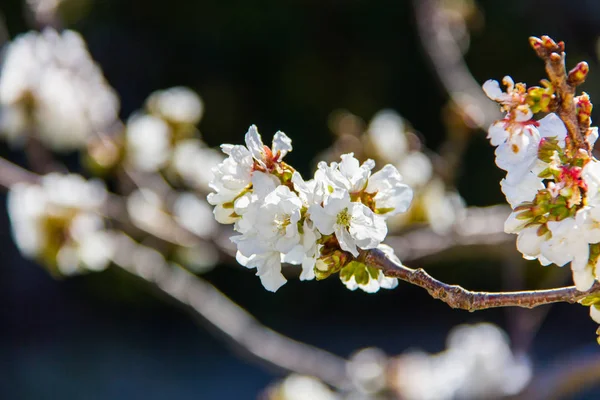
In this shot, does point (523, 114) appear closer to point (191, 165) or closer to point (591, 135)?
point (591, 135)

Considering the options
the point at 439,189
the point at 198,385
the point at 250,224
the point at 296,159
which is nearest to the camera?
the point at 250,224

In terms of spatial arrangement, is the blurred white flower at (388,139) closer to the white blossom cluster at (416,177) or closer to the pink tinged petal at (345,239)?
the white blossom cluster at (416,177)

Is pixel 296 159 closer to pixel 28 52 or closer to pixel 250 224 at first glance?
pixel 28 52

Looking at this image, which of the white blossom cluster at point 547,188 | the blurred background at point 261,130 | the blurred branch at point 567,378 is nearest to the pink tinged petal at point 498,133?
the white blossom cluster at point 547,188

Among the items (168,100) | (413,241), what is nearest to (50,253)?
(168,100)

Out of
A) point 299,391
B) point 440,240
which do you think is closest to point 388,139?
point 440,240

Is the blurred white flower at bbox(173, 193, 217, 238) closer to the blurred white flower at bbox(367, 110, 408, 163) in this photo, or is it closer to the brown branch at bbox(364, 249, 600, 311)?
the blurred white flower at bbox(367, 110, 408, 163)
